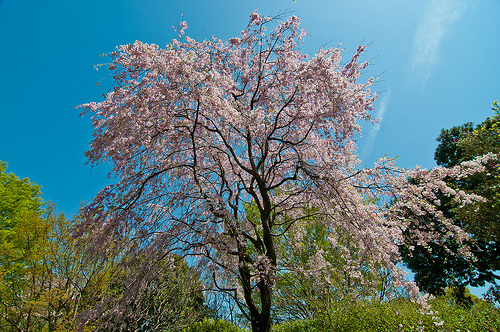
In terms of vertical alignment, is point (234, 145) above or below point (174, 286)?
above

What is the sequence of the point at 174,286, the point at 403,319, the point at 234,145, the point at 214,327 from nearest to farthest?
the point at 403,319 → the point at 234,145 → the point at 214,327 → the point at 174,286

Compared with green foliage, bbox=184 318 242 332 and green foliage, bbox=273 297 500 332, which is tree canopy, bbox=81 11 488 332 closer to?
green foliage, bbox=273 297 500 332

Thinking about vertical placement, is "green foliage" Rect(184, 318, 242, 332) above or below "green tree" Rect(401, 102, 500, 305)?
below

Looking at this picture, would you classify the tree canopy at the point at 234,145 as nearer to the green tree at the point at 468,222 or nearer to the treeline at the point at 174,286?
the treeline at the point at 174,286

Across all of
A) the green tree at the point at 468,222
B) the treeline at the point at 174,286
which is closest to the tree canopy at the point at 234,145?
the treeline at the point at 174,286

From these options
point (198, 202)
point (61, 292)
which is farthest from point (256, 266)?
point (61, 292)

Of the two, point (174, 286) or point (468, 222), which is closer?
point (468, 222)

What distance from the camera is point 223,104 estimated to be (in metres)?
5.18

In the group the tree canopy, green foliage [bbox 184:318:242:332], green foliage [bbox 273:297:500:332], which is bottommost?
green foliage [bbox 273:297:500:332]

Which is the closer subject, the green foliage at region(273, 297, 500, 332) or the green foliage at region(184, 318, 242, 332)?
the green foliage at region(273, 297, 500, 332)

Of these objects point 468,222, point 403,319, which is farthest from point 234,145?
point 468,222

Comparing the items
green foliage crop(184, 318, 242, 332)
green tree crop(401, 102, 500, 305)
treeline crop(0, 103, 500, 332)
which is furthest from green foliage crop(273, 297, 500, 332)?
green foliage crop(184, 318, 242, 332)

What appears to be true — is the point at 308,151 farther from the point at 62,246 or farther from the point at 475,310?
the point at 62,246

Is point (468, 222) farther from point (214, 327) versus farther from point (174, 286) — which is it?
point (174, 286)
